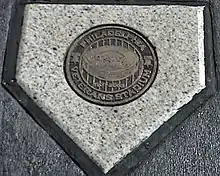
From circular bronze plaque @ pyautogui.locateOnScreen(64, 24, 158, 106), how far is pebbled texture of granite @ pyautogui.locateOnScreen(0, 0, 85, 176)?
26cm

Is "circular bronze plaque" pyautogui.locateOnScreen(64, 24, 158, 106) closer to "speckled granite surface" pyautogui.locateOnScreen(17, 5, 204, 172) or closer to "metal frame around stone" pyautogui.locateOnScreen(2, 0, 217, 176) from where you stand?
"speckled granite surface" pyautogui.locateOnScreen(17, 5, 204, 172)

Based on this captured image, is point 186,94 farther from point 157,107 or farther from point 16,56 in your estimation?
point 16,56

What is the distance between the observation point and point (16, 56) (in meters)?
2.19

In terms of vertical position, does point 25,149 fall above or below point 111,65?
below

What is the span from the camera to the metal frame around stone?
1.96 m

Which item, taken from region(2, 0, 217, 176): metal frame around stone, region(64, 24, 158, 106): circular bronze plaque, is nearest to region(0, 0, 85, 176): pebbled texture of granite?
region(2, 0, 217, 176): metal frame around stone

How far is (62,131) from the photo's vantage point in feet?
6.64

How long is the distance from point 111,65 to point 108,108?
216mm

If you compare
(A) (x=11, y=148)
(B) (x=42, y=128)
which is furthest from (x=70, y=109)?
(A) (x=11, y=148)

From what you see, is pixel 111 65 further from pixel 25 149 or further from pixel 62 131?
pixel 25 149

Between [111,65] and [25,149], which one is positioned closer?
[25,149]

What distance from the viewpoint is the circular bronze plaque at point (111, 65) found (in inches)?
82.8

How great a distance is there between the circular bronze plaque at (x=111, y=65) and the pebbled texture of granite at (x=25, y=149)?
10.4 inches

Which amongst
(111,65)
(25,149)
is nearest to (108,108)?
(111,65)
